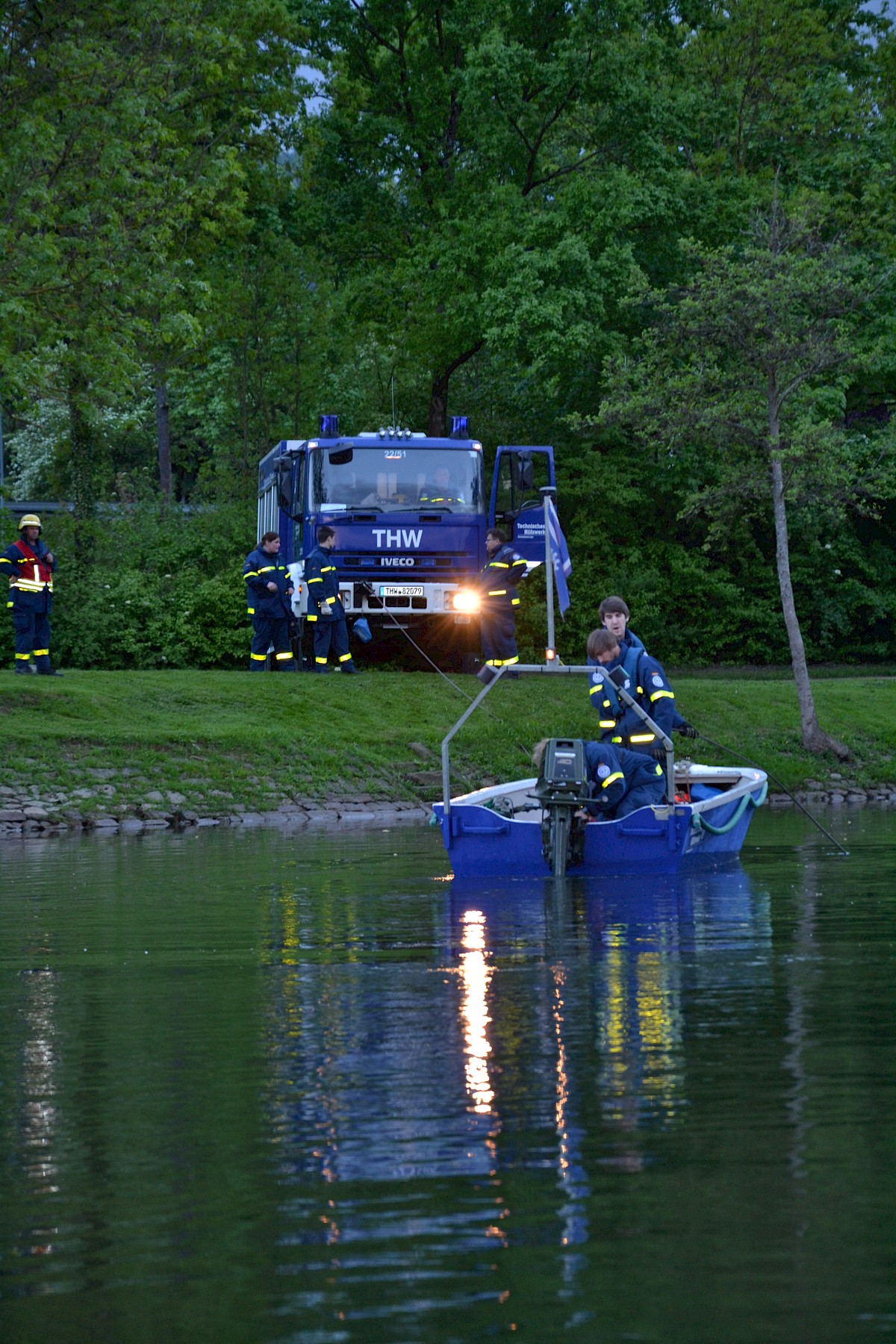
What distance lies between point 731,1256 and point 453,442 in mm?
25697

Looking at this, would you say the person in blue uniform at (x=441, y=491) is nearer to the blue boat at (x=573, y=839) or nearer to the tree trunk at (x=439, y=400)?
the tree trunk at (x=439, y=400)

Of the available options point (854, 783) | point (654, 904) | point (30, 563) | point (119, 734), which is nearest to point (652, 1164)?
point (654, 904)

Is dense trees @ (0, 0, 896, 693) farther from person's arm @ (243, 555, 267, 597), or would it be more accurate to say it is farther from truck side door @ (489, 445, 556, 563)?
person's arm @ (243, 555, 267, 597)

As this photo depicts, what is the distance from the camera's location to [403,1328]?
487 cm

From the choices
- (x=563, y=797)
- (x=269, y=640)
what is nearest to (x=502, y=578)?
(x=269, y=640)

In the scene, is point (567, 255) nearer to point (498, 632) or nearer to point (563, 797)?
point (498, 632)

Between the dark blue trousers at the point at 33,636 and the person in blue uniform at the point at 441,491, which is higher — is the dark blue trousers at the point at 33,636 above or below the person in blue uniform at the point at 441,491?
below

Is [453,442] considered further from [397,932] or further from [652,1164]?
[652,1164]

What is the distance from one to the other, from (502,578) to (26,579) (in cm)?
669

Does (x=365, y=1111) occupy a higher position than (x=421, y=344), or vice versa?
(x=421, y=344)

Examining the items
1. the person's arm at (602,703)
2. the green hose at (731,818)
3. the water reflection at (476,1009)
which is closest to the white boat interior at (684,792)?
the green hose at (731,818)

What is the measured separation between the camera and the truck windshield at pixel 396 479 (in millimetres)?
30141

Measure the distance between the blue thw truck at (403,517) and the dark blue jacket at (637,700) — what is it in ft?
43.7

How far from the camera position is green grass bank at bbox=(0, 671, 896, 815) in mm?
24047
